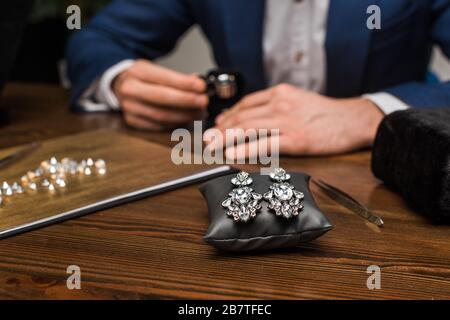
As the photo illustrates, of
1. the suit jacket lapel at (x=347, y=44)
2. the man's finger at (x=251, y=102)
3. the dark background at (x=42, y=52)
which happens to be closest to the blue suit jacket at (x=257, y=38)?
the suit jacket lapel at (x=347, y=44)

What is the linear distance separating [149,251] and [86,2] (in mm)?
1858

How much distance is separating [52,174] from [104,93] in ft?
1.48

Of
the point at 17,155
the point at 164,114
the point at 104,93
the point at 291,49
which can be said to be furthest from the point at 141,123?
the point at 291,49

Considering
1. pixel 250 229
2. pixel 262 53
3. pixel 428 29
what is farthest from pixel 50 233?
pixel 428 29

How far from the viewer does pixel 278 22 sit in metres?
1.15

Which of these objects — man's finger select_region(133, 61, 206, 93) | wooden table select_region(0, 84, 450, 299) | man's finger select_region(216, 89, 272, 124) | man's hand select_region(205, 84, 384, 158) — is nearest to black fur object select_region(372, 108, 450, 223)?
wooden table select_region(0, 84, 450, 299)

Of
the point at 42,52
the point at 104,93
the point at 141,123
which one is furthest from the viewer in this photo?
the point at 42,52

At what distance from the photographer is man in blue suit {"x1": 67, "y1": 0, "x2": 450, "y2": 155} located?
822 mm

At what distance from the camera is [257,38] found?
1106mm

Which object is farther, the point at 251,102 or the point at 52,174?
the point at 251,102

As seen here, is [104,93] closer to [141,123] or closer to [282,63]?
[141,123]

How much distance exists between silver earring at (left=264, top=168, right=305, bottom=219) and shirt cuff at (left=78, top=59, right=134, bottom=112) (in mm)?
644

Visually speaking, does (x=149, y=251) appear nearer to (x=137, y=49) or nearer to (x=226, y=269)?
(x=226, y=269)

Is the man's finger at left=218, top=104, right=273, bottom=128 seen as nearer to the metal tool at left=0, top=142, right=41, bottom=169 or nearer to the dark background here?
the metal tool at left=0, top=142, right=41, bottom=169
